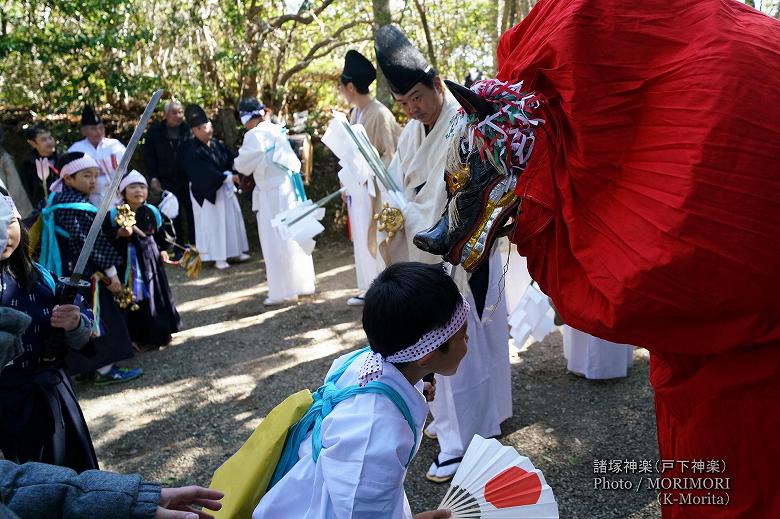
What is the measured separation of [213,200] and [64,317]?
673 centimetres

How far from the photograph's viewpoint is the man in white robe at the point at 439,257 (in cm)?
349

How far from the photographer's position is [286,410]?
2.05 meters

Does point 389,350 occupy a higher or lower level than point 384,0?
lower

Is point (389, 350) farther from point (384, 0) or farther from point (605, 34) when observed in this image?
point (384, 0)

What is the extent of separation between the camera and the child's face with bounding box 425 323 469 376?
1996 mm

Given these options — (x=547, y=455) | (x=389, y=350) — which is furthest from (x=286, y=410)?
(x=547, y=455)

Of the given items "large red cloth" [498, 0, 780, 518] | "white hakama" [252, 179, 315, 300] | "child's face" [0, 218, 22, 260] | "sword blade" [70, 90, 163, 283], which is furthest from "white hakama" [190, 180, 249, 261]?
"large red cloth" [498, 0, 780, 518]

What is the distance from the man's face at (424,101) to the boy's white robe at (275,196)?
3.93m

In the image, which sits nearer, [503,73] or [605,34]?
[605,34]

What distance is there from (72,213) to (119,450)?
1.76m

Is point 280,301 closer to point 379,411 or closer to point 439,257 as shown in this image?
point 439,257

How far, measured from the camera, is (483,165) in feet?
6.28

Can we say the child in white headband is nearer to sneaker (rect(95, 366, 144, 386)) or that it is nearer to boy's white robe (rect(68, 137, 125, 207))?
sneaker (rect(95, 366, 144, 386))

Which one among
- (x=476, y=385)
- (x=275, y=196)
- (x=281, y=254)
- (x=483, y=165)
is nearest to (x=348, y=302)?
(x=281, y=254)
